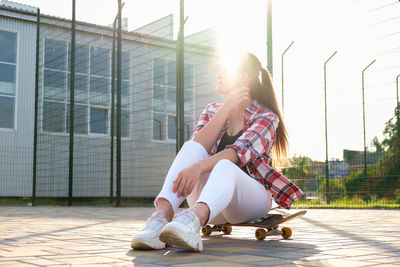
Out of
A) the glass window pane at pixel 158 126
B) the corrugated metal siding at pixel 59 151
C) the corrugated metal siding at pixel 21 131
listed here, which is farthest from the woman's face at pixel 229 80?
the glass window pane at pixel 158 126

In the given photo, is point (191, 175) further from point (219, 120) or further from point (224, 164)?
point (219, 120)

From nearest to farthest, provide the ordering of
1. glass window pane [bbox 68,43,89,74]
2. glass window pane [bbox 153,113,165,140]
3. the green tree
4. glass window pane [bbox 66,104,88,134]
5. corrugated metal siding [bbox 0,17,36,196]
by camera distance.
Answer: the green tree
corrugated metal siding [bbox 0,17,36,196]
glass window pane [bbox 68,43,89,74]
glass window pane [bbox 66,104,88,134]
glass window pane [bbox 153,113,165,140]

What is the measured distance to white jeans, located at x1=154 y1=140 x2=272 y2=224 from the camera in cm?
164

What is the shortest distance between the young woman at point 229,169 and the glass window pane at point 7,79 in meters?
8.99

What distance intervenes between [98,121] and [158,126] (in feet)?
4.95

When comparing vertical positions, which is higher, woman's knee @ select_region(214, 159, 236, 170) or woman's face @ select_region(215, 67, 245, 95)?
woman's face @ select_region(215, 67, 245, 95)

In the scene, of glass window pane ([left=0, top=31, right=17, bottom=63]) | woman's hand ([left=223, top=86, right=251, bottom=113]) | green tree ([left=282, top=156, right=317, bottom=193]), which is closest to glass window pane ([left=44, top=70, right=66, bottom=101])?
Answer: glass window pane ([left=0, top=31, right=17, bottom=63])

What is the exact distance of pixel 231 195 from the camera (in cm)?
169

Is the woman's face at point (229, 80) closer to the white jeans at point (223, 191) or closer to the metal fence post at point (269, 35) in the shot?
the white jeans at point (223, 191)

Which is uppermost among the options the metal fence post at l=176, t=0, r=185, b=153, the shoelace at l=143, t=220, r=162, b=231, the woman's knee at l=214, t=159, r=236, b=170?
the metal fence post at l=176, t=0, r=185, b=153

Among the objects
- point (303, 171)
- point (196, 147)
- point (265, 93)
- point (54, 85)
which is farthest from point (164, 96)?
point (196, 147)

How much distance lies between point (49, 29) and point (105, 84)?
1.78 meters

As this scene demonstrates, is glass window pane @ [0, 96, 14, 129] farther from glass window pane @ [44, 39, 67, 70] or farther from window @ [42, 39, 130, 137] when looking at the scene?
glass window pane @ [44, 39, 67, 70]

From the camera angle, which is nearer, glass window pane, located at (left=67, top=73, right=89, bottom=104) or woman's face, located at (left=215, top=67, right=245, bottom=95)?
woman's face, located at (left=215, top=67, right=245, bottom=95)
